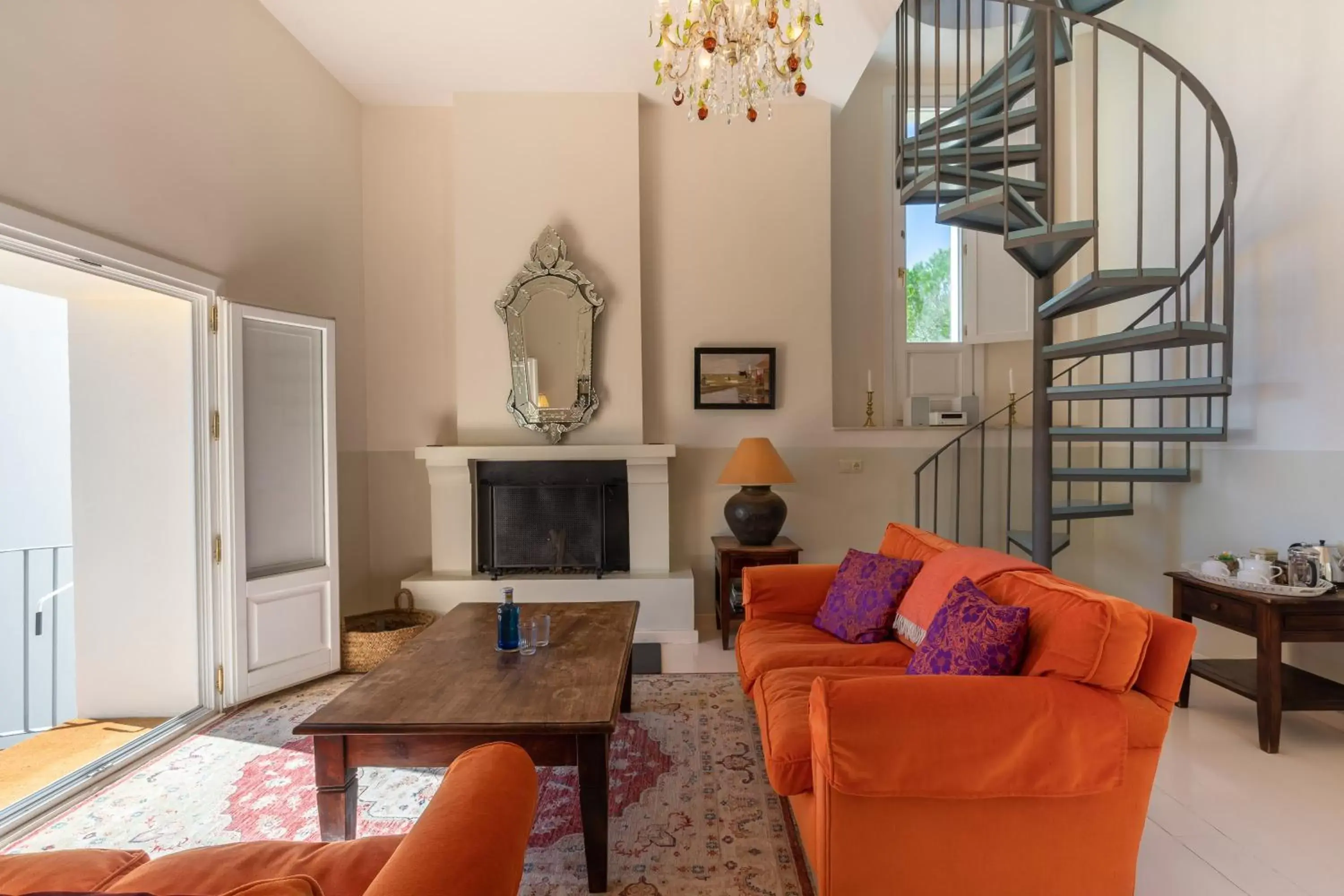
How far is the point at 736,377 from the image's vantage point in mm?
4578

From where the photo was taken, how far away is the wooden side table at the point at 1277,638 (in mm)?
2605

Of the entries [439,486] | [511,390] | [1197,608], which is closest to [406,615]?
[439,486]

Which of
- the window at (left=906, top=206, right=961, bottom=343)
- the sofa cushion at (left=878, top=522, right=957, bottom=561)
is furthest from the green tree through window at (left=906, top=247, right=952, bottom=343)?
the sofa cushion at (left=878, top=522, right=957, bottom=561)

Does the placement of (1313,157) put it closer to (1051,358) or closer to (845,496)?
(1051,358)

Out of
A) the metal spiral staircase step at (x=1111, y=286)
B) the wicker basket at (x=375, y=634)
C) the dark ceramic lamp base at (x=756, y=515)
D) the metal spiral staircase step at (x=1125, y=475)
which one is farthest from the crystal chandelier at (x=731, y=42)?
the wicker basket at (x=375, y=634)

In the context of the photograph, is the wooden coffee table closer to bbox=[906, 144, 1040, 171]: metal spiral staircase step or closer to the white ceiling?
bbox=[906, 144, 1040, 171]: metal spiral staircase step

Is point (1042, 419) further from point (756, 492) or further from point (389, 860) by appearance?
point (389, 860)

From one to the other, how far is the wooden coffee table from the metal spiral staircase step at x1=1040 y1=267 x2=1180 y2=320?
2620 millimetres

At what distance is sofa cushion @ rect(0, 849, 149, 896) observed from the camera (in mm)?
1103

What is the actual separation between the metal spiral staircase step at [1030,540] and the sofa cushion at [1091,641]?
80.6 inches

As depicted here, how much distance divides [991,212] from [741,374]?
6.01ft

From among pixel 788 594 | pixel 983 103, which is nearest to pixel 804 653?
pixel 788 594

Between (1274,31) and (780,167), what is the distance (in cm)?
253

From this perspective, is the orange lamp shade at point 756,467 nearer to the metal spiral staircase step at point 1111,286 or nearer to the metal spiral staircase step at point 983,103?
the metal spiral staircase step at point 1111,286
